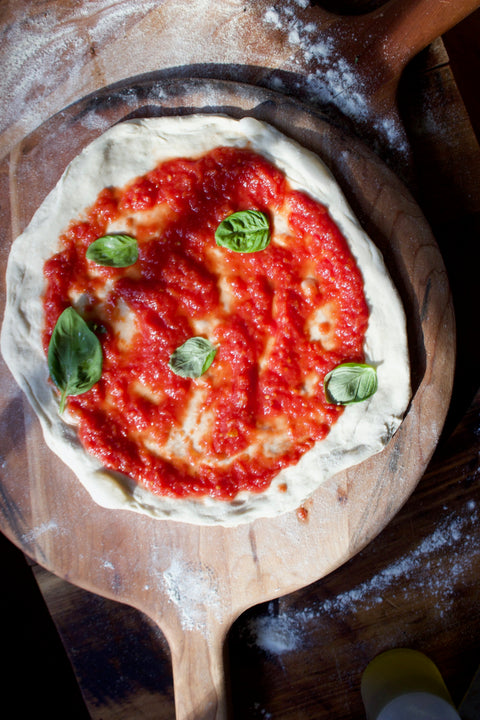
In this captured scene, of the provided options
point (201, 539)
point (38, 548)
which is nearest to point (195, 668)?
point (201, 539)

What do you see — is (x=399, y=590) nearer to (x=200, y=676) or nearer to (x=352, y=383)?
(x=200, y=676)

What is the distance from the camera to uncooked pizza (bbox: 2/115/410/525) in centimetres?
252

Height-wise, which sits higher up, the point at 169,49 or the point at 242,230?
the point at 169,49

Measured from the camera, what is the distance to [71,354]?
2.34 meters

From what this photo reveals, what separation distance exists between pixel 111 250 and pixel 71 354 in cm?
53

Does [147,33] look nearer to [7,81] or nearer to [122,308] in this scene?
[7,81]

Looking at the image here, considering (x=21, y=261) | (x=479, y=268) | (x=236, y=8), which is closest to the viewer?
(x=21, y=261)

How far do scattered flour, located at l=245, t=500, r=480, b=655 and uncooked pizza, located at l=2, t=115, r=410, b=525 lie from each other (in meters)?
0.83

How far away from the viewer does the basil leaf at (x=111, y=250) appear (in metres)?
2.44

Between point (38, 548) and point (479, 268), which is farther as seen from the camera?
point (479, 268)

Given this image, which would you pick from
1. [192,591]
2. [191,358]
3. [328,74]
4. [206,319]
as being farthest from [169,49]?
[192,591]

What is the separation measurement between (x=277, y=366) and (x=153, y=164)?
1.18 meters

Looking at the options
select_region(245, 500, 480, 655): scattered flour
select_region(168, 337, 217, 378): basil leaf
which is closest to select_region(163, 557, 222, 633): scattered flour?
select_region(245, 500, 480, 655): scattered flour

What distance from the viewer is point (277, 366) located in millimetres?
2543
